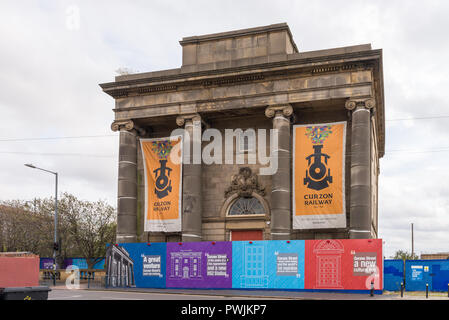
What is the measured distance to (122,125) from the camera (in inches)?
1340

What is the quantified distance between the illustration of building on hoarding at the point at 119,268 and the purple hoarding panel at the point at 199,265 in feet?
8.68

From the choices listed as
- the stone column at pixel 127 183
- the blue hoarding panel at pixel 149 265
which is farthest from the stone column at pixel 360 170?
the stone column at pixel 127 183

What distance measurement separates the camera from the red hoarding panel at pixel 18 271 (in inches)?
576

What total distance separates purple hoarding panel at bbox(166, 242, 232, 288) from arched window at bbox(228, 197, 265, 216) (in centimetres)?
508

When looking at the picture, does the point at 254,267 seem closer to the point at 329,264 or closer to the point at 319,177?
the point at 329,264

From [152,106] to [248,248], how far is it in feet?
39.8

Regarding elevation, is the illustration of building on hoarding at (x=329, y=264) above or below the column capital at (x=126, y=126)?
below

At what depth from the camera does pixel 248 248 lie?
27.0 m

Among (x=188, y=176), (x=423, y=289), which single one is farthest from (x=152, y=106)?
(x=423, y=289)

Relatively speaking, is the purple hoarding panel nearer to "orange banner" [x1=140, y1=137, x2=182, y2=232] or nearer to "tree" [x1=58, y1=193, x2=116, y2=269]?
"orange banner" [x1=140, y1=137, x2=182, y2=232]

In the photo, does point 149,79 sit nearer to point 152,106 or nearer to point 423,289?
point 152,106

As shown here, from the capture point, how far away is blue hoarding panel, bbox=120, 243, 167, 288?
94.8ft

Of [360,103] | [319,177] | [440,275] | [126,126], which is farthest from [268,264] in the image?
[126,126]

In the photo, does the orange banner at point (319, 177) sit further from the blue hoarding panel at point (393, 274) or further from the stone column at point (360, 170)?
the blue hoarding panel at point (393, 274)
